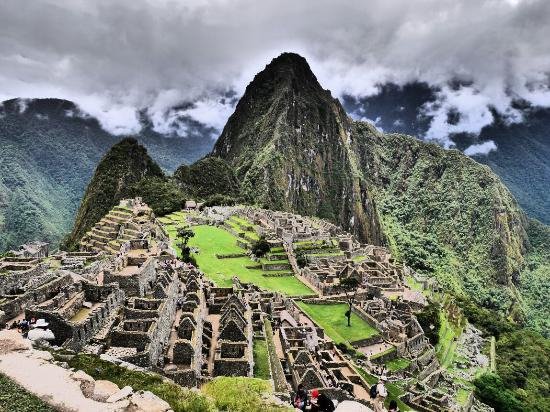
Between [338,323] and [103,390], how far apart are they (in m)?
32.8

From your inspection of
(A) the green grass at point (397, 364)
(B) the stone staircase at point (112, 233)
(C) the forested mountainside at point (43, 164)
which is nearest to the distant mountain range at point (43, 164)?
(C) the forested mountainside at point (43, 164)

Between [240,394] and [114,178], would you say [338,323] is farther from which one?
[114,178]

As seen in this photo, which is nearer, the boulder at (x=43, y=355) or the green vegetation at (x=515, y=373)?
the boulder at (x=43, y=355)

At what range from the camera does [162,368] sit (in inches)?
648

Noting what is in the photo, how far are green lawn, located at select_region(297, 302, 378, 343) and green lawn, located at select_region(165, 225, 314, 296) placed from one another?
292 cm

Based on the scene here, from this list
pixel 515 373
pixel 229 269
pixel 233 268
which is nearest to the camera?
pixel 229 269

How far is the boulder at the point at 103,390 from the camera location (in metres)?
9.48

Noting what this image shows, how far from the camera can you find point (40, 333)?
1387 centimetres

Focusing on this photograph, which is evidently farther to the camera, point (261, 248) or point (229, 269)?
point (261, 248)

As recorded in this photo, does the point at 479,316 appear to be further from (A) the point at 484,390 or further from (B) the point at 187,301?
(B) the point at 187,301

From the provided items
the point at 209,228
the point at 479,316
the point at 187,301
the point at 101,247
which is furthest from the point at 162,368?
the point at 479,316

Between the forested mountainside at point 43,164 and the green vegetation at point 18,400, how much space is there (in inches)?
4324

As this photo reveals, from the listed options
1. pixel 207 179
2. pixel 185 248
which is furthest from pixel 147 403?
pixel 207 179

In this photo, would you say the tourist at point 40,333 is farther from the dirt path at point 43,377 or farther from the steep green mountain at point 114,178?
the steep green mountain at point 114,178
